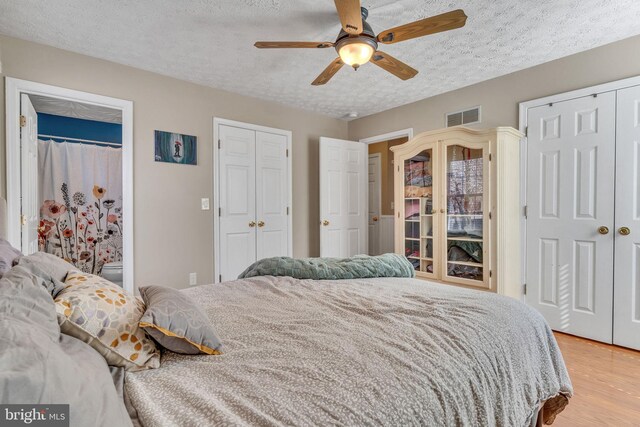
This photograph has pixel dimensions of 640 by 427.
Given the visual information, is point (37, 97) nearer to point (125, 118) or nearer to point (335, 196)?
point (125, 118)

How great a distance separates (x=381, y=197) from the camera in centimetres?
562

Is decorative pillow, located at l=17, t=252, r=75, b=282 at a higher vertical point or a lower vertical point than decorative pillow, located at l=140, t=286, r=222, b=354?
higher

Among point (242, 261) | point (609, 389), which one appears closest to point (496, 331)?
point (609, 389)

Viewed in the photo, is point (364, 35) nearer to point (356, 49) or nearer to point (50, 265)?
point (356, 49)

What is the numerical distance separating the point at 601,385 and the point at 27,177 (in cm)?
444

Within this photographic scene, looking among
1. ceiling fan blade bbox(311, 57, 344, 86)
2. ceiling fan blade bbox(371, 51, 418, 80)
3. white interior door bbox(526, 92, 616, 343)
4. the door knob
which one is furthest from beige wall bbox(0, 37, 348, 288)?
the door knob

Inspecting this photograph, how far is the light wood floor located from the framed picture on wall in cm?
359

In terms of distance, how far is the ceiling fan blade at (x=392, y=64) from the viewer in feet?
6.92

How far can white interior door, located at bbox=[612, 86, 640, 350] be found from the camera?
258 centimetres

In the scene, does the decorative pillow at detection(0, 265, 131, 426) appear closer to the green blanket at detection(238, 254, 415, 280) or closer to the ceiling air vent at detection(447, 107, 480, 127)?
the green blanket at detection(238, 254, 415, 280)

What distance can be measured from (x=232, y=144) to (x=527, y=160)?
310cm

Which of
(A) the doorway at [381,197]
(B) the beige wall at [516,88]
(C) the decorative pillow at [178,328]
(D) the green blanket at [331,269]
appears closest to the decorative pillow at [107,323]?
(C) the decorative pillow at [178,328]

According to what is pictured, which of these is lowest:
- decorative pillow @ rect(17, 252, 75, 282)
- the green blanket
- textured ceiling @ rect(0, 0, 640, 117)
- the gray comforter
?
the gray comforter

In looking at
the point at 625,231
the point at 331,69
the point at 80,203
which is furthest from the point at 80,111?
the point at 625,231
